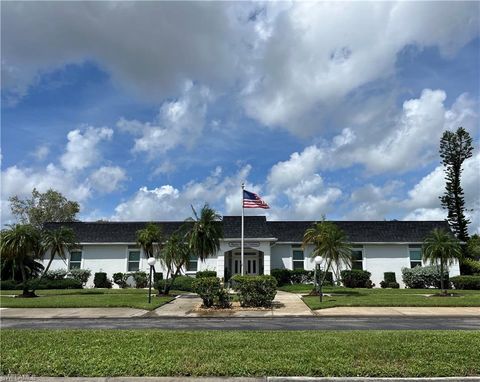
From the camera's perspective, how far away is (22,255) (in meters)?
27.4

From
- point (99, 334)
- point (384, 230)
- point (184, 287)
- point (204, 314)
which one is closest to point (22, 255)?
point (184, 287)

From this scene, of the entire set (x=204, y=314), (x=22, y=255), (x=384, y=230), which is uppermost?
(x=384, y=230)

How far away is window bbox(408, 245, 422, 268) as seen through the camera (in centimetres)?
3562

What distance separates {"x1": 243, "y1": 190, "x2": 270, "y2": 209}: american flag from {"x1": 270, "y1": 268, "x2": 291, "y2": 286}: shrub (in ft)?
25.9

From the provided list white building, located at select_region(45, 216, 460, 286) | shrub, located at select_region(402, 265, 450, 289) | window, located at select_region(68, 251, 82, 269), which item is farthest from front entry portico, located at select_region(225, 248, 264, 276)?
window, located at select_region(68, 251, 82, 269)

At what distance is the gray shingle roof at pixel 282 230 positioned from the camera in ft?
117

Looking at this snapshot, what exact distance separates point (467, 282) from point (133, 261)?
25.3 metres

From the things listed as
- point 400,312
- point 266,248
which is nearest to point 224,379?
point 400,312

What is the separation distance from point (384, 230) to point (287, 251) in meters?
8.19

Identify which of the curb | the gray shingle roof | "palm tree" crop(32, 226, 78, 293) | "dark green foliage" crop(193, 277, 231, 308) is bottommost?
the curb

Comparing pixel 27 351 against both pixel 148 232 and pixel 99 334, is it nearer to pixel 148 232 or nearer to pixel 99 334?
pixel 99 334

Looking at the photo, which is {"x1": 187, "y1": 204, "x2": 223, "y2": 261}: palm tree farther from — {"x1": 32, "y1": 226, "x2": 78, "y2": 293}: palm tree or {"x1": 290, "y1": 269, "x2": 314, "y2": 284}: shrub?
{"x1": 290, "y1": 269, "x2": 314, "y2": 284}: shrub

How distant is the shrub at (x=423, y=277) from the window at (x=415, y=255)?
165cm

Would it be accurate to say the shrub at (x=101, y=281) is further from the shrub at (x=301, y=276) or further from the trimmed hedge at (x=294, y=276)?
the shrub at (x=301, y=276)
